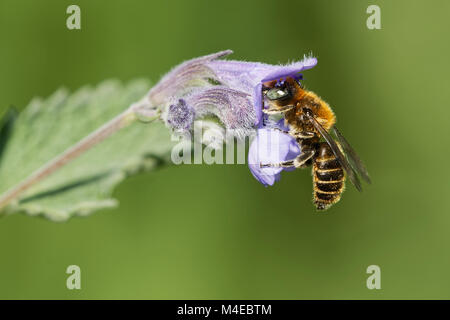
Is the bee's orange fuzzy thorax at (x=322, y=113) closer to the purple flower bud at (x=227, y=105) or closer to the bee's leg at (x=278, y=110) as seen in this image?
the bee's leg at (x=278, y=110)

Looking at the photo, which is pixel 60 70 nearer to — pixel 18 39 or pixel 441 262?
pixel 18 39

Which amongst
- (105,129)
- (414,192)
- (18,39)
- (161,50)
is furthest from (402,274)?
(18,39)

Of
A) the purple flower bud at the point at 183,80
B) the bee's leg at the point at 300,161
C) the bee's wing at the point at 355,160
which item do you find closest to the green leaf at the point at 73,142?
the purple flower bud at the point at 183,80

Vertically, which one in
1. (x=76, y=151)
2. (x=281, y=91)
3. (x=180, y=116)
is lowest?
(x=76, y=151)

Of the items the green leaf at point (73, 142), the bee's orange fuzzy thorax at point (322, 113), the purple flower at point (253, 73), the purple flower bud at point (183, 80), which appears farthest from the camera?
the green leaf at point (73, 142)

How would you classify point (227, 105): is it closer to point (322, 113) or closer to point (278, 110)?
point (278, 110)

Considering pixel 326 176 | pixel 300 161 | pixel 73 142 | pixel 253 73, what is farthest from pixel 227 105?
pixel 73 142

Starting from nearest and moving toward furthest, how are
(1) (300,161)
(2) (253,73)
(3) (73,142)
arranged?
(2) (253,73)
(1) (300,161)
(3) (73,142)

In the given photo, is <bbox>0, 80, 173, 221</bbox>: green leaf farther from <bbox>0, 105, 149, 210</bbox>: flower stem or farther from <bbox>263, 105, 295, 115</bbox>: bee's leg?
<bbox>263, 105, 295, 115</bbox>: bee's leg
